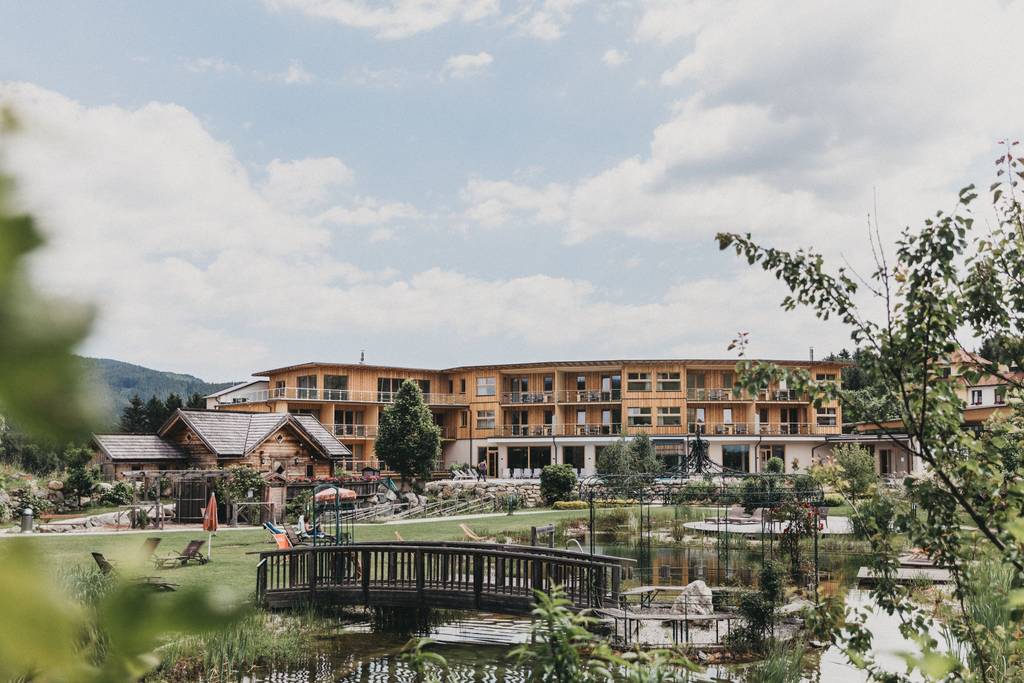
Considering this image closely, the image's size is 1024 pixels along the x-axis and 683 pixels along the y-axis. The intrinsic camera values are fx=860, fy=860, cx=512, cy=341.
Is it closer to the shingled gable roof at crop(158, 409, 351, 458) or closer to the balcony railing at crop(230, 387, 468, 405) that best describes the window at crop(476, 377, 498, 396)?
the balcony railing at crop(230, 387, 468, 405)

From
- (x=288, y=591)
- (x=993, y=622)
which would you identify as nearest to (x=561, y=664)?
(x=993, y=622)

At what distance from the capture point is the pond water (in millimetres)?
11766

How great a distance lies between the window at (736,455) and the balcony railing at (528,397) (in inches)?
483

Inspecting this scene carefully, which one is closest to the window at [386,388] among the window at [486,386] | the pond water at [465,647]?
the window at [486,386]

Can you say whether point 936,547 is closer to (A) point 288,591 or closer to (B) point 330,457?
(A) point 288,591

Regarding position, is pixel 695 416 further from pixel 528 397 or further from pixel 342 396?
pixel 342 396

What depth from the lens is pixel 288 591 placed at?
1588cm

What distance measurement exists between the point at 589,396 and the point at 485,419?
7.54 m

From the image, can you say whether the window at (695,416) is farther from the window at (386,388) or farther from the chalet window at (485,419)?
the window at (386,388)

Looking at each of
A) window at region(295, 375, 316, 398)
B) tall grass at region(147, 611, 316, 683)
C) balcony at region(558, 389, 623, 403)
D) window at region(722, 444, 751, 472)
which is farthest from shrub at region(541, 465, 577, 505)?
tall grass at region(147, 611, 316, 683)

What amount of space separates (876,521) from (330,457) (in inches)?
1273

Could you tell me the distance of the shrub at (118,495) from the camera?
3272cm

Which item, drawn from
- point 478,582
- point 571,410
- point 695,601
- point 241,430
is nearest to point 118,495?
point 241,430

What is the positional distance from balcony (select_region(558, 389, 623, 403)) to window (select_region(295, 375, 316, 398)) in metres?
16.6
